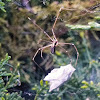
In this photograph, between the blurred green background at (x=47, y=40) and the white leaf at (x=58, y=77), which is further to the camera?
the blurred green background at (x=47, y=40)

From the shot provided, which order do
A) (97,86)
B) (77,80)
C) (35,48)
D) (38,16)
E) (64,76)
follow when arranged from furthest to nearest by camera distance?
(35,48) < (38,16) < (77,80) < (97,86) < (64,76)

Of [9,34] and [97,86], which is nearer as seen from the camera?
[97,86]

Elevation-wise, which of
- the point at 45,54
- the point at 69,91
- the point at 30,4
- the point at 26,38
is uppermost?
the point at 30,4

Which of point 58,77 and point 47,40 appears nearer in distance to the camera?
point 58,77

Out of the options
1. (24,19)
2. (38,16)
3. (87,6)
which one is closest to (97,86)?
(87,6)

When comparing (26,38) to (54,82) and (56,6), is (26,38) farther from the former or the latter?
(54,82)

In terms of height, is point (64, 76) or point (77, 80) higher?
point (64, 76)

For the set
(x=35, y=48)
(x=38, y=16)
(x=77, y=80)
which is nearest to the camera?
(x=77, y=80)

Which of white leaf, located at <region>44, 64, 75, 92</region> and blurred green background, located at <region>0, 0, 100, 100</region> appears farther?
blurred green background, located at <region>0, 0, 100, 100</region>
